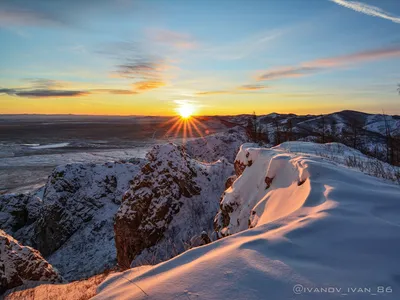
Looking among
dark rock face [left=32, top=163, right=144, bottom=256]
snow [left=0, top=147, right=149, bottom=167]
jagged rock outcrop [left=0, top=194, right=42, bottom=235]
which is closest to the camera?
dark rock face [left=32, top=163, right=144, bottom=256]

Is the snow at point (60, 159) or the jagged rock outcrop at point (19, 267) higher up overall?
the jagged rock outcrop at point (19, 267)

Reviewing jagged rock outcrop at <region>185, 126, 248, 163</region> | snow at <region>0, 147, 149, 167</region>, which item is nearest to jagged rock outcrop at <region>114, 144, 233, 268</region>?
jagged rock outcrop at <region>185, 126, 248, 163</region>

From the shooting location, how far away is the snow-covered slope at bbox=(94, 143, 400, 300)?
2.11 metres

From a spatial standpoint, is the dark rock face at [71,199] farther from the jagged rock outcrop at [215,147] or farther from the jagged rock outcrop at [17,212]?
the jagged rock outcrop at [215,147]

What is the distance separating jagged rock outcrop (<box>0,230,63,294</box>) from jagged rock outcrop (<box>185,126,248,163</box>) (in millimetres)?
17074

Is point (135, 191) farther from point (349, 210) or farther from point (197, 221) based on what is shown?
point (349, 210)

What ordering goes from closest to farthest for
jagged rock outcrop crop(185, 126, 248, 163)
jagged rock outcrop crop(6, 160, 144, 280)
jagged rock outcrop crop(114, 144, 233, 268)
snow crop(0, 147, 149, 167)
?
jagged rock outcrop crop(114, 144, 233, 268)
jagged rock outcrop crop(6, 160, 144, 280)
jagged rock outcrop crop(185, 126, 248, 163)
snow crop(0, 147, 149, 167)

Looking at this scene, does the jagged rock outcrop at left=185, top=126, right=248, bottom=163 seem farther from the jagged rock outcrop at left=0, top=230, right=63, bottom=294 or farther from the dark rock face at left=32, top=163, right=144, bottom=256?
the jagged rock outcrop at left=0, top=230, right=63, bottom=294

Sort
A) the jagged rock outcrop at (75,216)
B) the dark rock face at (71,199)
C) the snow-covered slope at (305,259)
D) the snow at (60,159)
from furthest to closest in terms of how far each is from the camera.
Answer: the snow at (60,159), the dark rock face at (71,199), the jagged rock outcrop at (75,216), the snow-covered slope at (305,259)

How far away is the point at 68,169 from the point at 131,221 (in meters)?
10.3

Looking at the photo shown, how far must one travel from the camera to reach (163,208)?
37.6 feet

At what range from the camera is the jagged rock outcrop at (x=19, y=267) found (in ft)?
25.7

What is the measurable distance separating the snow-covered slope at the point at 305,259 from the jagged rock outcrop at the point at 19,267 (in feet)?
20.3

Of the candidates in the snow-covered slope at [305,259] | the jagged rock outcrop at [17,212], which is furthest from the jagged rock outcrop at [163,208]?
the jagged rock outcrop at [17,212]
